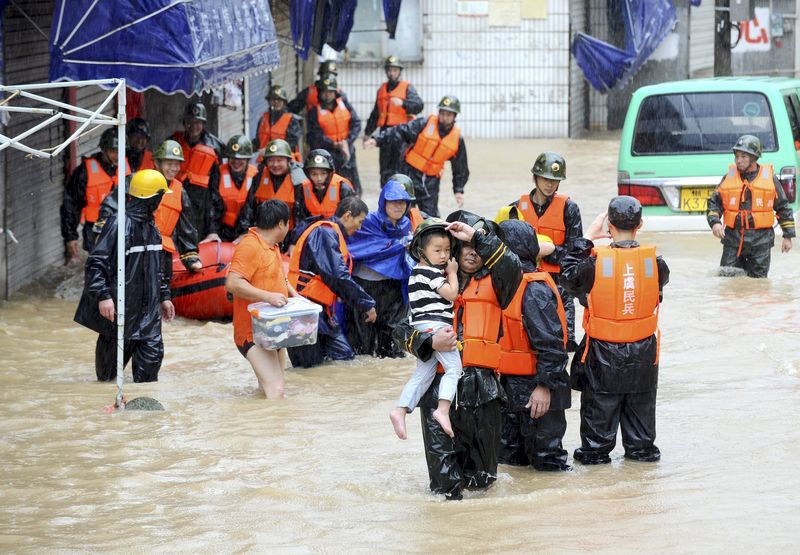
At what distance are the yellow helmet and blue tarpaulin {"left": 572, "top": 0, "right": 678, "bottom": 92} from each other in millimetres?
15124

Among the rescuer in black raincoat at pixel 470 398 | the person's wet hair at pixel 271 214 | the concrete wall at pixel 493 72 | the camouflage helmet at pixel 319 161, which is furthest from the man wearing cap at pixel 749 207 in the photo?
the concrete wall at pixel 493 72

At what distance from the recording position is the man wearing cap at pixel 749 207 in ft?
39.0

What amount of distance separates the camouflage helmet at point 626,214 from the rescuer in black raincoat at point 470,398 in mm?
843

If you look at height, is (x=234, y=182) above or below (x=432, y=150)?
below

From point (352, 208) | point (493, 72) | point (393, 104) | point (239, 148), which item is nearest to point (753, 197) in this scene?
point (352, 208)

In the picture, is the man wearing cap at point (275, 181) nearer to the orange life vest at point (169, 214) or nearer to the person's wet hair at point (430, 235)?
the orange life vest at point (169, 214)

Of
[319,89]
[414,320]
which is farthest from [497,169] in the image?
[414,320]

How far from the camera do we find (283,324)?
8.45 m

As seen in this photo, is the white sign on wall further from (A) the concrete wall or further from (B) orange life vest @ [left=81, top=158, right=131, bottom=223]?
(B) orange life vest @ [left=81, top=158, right=131, bottom=223]

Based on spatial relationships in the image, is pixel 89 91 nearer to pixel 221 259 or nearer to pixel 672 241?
pixel 221 259

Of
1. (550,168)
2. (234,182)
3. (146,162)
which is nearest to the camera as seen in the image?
(550,168)

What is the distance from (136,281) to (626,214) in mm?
3459

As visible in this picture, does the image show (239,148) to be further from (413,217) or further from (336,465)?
(336,465)

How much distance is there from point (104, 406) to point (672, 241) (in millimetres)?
8389
